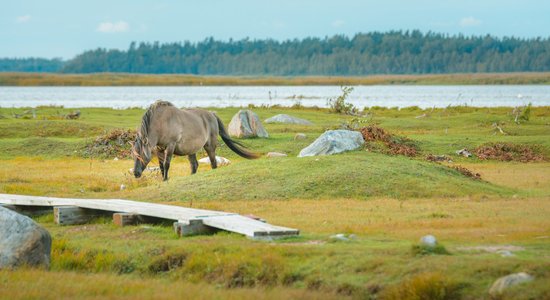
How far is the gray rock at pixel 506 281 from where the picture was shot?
10.5 meters

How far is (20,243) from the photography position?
43.8ft

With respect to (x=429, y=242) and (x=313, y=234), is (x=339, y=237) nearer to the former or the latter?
(x=313, y=234)

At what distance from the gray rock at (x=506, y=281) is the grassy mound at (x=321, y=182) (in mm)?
8576

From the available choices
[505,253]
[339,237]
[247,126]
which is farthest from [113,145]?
[505,253]

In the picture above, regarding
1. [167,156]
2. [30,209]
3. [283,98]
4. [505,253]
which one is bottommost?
[283,98]

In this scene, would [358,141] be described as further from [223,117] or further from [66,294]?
[223,117]

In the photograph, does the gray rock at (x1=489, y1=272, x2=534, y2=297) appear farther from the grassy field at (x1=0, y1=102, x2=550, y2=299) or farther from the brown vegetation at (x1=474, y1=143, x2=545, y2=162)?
the brown vegetation at (x1=474, y1=143, x2=545, y2=162)

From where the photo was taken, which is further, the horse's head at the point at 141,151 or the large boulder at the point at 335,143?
the large boulder at the point at 335,143

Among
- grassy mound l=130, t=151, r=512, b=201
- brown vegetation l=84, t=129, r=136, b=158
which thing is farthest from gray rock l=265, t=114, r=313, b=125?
grassy mound l=130, t=151, r=512, b=201

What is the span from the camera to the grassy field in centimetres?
1151

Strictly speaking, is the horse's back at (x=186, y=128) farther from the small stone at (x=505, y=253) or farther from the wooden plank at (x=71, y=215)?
the small stone at (x=505, y=253)

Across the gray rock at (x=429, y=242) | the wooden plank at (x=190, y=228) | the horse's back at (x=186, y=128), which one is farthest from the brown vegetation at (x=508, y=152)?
the gray rock at (x=429, y=242)

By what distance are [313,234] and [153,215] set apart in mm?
2898

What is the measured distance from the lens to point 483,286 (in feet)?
35.4
